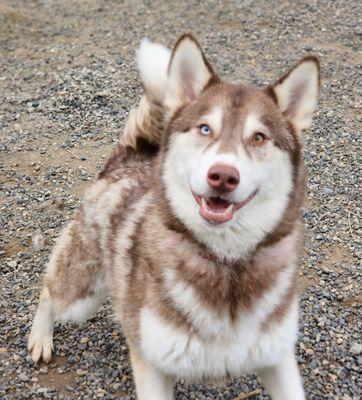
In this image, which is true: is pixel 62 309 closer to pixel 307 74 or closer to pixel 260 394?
pixel 260 394

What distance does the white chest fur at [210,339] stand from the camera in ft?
9.75

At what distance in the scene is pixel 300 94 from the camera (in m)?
3.18

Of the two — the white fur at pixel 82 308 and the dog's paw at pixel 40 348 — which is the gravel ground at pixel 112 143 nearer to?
the dog's paw at pixel 40 348

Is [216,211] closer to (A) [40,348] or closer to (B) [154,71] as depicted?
(B) [154,71]

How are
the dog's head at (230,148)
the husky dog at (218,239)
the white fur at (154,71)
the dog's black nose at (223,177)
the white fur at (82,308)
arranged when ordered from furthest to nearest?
the white fur at (82,308), the white fur at (154,71), the husky dog at (218,239), the dog's head at (230,148), the dog's black nose at (223,177)

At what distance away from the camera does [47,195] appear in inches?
228

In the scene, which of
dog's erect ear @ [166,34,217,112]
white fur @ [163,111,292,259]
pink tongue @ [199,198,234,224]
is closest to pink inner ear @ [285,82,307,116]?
white fur @ [163,111,292,259]

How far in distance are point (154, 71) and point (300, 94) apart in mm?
870

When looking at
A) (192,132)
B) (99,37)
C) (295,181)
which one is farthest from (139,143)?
(99,37)

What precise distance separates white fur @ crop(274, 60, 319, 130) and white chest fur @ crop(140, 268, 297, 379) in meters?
0.88

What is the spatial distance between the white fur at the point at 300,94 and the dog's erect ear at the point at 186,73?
1.30ft

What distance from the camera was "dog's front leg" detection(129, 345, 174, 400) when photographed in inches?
125

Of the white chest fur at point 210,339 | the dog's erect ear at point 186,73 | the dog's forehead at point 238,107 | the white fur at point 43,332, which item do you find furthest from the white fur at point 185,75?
the white fur at point 43,332

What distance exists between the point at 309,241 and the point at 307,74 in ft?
7.71
